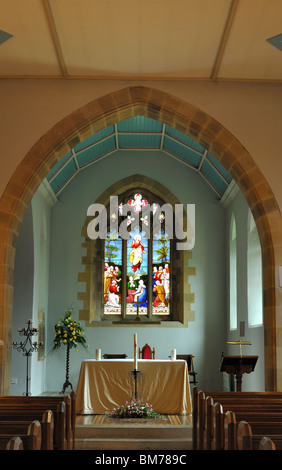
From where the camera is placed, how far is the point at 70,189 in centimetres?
1260

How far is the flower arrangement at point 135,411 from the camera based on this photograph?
7.81 metres

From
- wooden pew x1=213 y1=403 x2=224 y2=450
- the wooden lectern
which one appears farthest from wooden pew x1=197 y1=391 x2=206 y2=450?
the wooden lectern

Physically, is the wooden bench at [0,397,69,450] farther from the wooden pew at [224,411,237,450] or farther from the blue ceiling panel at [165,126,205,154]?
the blue ceiling panel at [165,126,205,154]

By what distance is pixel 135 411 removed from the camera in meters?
7.82

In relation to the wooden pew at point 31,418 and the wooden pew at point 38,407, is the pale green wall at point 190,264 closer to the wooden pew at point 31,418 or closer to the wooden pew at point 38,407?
the wooden pew at point 38,407

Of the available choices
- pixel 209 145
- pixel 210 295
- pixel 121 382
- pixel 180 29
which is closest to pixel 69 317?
pixel 210 295

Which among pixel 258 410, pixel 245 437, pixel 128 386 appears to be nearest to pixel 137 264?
pixel 128 386

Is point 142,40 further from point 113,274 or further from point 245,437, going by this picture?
point 113,274

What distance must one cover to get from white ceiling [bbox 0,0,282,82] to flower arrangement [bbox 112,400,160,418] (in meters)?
4.10

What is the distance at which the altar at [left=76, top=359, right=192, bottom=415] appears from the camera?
8.35m

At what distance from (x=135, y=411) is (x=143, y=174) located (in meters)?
6.01

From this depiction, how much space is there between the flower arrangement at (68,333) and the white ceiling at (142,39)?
5.49 meters

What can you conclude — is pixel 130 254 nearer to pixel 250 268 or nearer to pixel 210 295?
pixel 210 295
